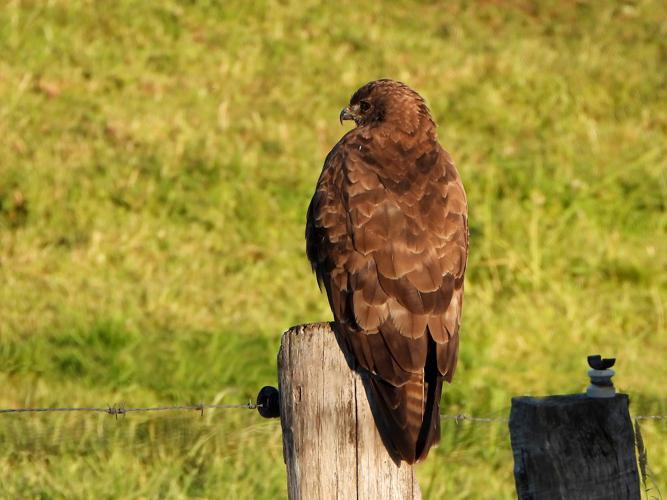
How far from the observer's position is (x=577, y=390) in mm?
7754

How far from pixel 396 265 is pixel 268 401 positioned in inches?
36.2

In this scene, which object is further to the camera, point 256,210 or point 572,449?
point 256,210

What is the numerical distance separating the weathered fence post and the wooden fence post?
1.66ft

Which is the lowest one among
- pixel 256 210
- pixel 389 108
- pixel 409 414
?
pixel 409 414

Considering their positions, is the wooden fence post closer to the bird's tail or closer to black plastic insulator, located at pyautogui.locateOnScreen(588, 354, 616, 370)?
the bird's tail

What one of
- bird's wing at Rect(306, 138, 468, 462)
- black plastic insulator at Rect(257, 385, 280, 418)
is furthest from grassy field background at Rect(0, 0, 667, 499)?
black plastic insulator at Rect(257, 385, 280, 418)

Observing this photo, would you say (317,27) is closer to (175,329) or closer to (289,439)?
(175,329)

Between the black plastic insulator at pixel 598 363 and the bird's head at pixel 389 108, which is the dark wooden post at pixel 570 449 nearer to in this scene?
the black plastic insulator at pixel 598 363

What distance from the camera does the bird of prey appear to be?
4.08 metres

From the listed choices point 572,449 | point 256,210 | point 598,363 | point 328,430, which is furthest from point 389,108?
point 256,210

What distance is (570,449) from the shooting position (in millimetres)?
3191

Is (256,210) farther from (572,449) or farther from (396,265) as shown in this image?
(572,449)

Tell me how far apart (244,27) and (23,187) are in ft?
13.3

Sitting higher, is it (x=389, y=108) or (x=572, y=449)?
(x=389, y=108)
